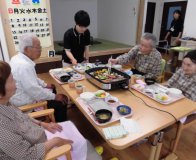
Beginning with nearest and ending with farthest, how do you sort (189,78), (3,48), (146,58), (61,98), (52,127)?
(52,127) → (189,78) → (61,98) → (146,58) → (3,48)

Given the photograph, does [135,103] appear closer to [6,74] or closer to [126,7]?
[6,74]

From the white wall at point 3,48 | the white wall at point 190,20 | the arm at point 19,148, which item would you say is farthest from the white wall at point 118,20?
the arm at point 19,148

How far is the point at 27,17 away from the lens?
2934mm

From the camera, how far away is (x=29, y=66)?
4.63 ft

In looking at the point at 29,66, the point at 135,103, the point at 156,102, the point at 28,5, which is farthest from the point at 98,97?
the point at 28,5

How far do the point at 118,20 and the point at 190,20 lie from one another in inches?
80.3

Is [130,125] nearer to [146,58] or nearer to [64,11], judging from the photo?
[146,58]

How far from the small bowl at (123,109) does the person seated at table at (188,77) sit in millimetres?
750

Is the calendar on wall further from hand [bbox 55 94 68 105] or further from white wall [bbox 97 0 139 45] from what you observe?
white wall [bbox 97 0 139 45]

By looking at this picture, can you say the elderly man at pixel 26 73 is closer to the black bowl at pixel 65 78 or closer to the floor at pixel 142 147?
the black bowl at pixel 65 78

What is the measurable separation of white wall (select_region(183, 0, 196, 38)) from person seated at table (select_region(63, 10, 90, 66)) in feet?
9.37

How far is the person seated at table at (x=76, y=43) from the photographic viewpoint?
Result: 7.12 ft

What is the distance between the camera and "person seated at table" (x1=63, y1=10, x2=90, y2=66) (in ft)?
7.12

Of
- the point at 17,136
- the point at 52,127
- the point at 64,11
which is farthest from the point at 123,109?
the point at 64,11
